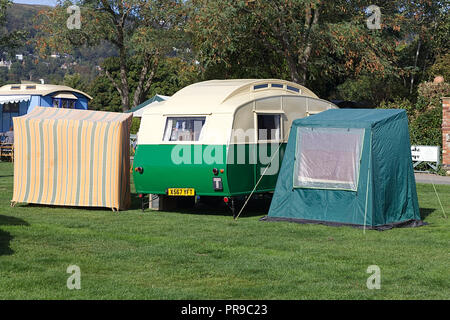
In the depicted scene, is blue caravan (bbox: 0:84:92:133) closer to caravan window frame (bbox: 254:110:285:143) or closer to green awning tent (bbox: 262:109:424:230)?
caravan window frame (bbox: 254:110:285:143)

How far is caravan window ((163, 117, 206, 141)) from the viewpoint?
13836mm

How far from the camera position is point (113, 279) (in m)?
8.12

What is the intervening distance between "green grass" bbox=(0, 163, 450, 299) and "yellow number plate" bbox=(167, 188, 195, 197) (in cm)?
42

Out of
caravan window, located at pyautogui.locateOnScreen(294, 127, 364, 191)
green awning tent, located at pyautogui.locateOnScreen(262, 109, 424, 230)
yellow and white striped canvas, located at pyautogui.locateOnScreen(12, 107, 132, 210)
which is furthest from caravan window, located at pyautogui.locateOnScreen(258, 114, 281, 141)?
yellow and white striped canvas, located at pyautogui.locateOnScreen(12, 107, 132, 210)

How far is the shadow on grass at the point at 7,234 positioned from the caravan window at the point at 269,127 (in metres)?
4.57

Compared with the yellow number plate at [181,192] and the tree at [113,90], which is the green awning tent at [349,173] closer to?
the yellow number plate at [181,192]

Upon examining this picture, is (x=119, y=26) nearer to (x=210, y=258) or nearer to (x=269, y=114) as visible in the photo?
(x=269, y=114)

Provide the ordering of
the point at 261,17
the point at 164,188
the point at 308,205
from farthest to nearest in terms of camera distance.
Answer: the point at 261,17 → the point at 164,188 → the point at 308,205

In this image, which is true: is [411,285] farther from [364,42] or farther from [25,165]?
[364,42]

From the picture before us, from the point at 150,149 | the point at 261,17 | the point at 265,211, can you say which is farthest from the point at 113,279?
the point at 261,17

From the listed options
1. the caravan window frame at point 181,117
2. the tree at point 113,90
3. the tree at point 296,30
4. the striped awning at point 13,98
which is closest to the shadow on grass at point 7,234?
the caravan window frame at point 181,117

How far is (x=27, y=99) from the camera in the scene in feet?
120

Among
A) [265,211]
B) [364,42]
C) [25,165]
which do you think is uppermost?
[364,42]

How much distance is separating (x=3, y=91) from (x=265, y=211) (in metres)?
25.9
